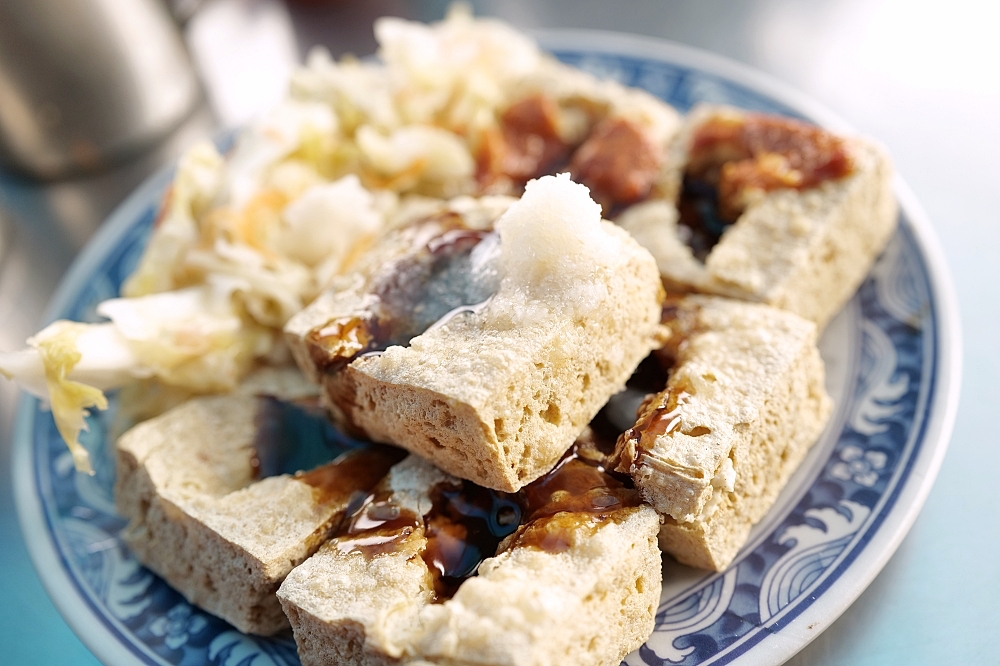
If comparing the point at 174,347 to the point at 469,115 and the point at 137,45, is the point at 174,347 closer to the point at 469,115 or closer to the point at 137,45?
the point at 469,115

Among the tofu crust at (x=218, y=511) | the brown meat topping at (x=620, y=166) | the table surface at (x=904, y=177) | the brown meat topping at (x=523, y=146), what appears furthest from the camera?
the brown meat topping at (x=523, y=146)

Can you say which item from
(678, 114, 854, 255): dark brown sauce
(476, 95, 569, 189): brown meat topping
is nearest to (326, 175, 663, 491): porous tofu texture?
(678, 114, 854, 255): dark brown sauce

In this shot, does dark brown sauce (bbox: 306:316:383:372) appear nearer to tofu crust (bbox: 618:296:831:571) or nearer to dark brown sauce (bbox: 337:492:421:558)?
dark brown sauce (bbox: 337:492:421:558)

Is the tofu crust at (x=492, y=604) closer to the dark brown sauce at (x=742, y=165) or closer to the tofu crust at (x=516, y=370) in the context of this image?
the tofu crust at (x=516, y=370)

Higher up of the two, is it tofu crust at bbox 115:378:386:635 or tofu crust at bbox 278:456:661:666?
tofu crust at bbox 278:456:661:666

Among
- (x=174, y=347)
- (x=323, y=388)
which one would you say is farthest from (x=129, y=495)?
(x=323, y=388)

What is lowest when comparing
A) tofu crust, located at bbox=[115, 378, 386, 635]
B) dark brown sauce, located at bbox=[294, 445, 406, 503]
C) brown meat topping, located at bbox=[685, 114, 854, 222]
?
tofu crust, located at bbox=[115, 378, 386, 635]

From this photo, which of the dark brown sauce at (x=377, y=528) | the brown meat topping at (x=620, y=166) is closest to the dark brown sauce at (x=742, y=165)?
the brown meat topping at (x=620, y=166)
